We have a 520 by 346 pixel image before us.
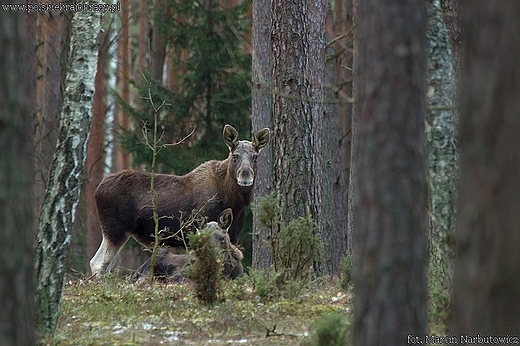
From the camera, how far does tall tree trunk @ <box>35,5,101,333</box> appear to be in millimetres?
7617

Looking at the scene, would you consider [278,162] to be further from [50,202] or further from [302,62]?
[50,202]

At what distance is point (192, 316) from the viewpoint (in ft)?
28.5

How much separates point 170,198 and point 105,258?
1491mm

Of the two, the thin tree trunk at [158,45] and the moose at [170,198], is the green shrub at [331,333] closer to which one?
the moose at [170,198]

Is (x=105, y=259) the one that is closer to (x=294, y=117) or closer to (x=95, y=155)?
(x=294, y=117)

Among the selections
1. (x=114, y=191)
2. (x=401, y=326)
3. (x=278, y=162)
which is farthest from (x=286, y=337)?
(x=114, y=191)

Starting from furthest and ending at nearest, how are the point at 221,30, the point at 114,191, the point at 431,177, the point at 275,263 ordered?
the point at 221,30, the point at 114,191, the point at 275,263, the point at 431,177

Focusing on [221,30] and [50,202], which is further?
[221,30]

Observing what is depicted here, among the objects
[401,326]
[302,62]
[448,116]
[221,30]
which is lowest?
[401,326]

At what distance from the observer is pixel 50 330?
769 centimetres

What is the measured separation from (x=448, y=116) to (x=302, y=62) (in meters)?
5.14

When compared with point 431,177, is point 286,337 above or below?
below

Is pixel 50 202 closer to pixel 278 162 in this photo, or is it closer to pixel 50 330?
pixel 50 330

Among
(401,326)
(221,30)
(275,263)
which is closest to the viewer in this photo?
(401,326)
